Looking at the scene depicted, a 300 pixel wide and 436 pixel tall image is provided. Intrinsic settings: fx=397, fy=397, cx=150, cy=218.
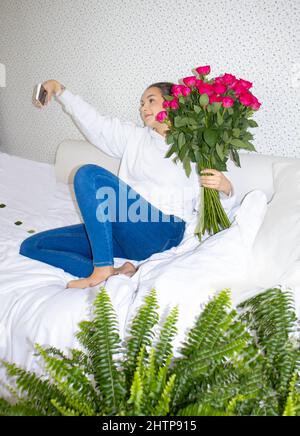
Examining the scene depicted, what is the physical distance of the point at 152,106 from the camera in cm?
182

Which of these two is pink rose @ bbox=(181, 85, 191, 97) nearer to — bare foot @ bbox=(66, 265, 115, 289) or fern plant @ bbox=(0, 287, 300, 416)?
bare foot @ bbox=(66, 265, 115, 289)

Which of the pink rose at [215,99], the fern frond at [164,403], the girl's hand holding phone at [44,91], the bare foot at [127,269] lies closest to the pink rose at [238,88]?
the pink rose at [215,99]

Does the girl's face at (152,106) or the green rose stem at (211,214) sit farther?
the girl's face at (152,106)

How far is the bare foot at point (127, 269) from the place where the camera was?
1570 mm

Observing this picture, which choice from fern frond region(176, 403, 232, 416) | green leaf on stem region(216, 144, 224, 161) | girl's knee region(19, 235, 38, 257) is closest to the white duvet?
girl's knee region(19, 235, 38, 257)

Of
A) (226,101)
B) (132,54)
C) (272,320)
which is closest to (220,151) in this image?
(226,101)

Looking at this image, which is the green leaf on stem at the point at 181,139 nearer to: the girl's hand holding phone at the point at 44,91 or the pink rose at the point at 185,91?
the pink rose at the point at 185,91

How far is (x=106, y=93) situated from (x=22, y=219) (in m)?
1.04

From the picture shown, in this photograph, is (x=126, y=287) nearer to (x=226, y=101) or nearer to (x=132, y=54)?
(x=226, y=101)

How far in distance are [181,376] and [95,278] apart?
0.82 m

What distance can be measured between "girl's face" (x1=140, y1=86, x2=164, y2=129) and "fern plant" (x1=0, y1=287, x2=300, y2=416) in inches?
46.2

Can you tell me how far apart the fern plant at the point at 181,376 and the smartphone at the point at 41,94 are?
1.36 meters
